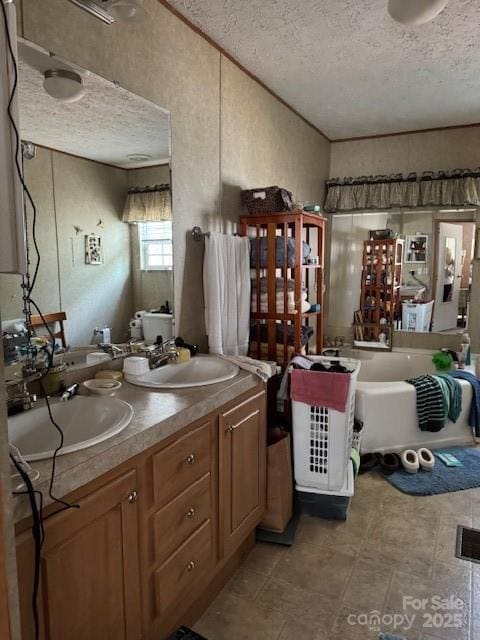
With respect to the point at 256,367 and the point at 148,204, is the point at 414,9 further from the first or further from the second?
the point at 256,367

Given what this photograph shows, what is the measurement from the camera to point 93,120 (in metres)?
1.84

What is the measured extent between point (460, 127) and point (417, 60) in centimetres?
150

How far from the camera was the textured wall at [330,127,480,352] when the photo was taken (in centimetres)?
388

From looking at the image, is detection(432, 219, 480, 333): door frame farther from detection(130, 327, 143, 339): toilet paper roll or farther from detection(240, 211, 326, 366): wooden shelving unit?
detection(130, 327, 143, 339): toilet paper roll

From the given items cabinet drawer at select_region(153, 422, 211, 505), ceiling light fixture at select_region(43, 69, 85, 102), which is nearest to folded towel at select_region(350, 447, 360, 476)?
cabinet drawer at select_region(153, 422, 211, 505)

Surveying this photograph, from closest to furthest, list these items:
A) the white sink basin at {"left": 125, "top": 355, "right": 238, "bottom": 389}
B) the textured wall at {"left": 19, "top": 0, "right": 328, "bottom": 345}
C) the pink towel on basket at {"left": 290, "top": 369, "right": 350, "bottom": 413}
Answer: the textured wall at {"left": 19, "top": 0, "right": 328, "bottom": 345}
the white sink basin at {"left": 125, "top": 355, "right": 238, "bottom": 389}
the pink towel on basket at {"left": 290, "top": 369, "right": 350, "bottom": 413}

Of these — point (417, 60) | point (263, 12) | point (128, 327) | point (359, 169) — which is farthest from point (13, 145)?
point (359, 169)

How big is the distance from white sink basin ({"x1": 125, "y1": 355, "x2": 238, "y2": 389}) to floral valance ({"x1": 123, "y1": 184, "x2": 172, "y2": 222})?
722 millimetres

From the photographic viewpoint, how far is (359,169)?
4.26 m

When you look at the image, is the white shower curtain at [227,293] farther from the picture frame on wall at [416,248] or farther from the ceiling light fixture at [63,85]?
the picture frame on wall at [416,248]

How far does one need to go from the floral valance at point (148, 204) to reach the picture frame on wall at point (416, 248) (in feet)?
8.87

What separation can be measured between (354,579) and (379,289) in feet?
9.15

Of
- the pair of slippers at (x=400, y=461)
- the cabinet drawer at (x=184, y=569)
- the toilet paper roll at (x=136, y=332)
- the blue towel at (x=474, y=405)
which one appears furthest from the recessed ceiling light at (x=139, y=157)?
the blue towel at (x=474, y=405)

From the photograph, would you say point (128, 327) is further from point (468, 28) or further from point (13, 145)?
point (468, 28)
